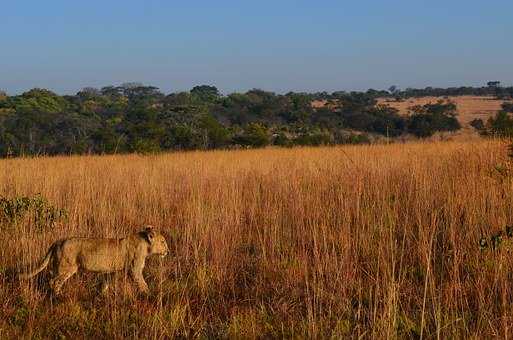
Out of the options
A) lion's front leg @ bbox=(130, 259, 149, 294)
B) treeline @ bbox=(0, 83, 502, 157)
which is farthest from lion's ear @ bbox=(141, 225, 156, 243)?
treeline @ bbox=(0, 83, 502, 157)

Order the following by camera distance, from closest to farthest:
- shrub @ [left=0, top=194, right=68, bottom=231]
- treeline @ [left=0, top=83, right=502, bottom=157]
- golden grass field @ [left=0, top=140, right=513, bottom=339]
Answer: golden grass field @ [left=0, top=140, right=513, bottom=339]
shrub @ [left=0, top=194, right=68, bottom=231]
treeline @ [left=0, top=83, right=502, bottom=157]

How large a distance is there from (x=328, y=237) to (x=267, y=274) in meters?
0.83

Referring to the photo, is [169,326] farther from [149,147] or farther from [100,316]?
[149,147]

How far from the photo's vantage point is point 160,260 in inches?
199

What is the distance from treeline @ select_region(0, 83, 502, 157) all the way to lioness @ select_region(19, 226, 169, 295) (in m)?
12.0

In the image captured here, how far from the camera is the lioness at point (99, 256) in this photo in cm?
441

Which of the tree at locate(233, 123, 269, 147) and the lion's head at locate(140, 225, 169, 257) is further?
the tree at locate(233, 123, 269, 147)

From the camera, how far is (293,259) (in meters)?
4.93

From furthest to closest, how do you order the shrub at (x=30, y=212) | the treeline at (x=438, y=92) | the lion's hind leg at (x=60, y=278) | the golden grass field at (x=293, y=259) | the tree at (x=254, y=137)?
the treeline at (x=438, y=92) < the tree at (x=254, y=137) < the shrub at (x=30, y=212) < the lion's hind leg at (x=60, y=278) < the golden grass field at (x=293, y=259)

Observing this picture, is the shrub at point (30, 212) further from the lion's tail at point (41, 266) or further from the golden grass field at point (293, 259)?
the lion's tail at point (41, 266)

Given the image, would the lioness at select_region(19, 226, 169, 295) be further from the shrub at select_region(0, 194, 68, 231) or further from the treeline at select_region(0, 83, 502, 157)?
the treeline at select_region(0, 83, 502, 157)

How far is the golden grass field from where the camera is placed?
368 centimetres

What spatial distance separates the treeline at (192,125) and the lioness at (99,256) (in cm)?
1201

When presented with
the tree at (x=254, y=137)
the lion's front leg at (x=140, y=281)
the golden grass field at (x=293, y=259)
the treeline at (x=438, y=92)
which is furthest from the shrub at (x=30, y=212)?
the treeline at (x=438, y=92)
